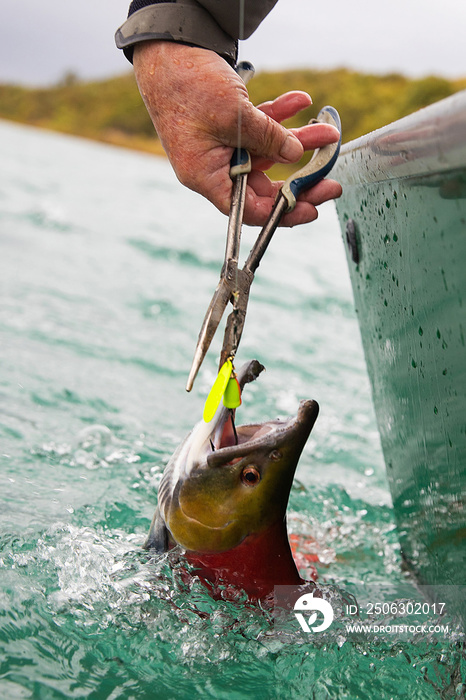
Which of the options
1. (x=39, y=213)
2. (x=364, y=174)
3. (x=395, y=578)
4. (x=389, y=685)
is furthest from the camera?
(x=39, y=213)

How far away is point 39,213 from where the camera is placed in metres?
10.1

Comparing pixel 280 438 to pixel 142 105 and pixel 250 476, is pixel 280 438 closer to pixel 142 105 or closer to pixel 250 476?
pixel 250 476

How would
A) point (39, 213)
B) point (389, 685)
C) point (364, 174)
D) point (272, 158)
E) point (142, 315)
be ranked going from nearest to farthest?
point (389, 685), point (364, 174), point (272, 158), point (142, 315), point (39, 213)

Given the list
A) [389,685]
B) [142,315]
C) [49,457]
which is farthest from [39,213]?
[389,685]

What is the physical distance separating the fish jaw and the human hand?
0.65 meters

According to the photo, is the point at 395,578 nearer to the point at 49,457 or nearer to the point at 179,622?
the point at 179,622

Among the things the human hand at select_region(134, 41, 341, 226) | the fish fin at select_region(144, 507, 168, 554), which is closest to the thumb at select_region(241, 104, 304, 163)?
the human hand at select_region(134, 41, 341, 226)

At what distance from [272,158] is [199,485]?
960 mm

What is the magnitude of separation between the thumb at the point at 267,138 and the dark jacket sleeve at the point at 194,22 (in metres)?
0.27

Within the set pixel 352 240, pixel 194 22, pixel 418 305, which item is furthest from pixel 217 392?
pixel 194 22

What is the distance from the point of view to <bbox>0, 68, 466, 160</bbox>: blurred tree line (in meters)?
51.2

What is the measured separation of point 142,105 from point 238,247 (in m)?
58.1

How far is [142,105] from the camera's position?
55.8 metres

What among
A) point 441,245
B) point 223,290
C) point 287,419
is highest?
point 441,245
